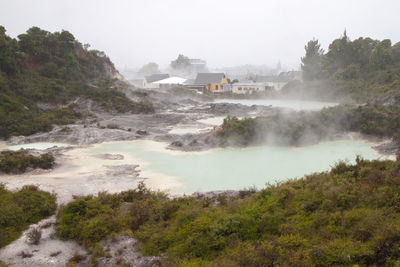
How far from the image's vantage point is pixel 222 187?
38.6 feet

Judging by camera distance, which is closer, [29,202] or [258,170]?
[29,202]

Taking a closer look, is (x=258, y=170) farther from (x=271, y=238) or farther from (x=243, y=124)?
(x=271, y=238)

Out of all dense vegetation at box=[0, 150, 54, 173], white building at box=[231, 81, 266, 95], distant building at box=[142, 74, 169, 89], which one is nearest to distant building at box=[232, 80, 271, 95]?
white building at box=[231, 81, 266, 95]

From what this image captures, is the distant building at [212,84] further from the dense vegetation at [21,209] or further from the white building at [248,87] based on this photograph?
the dense vegetation at [21,209]

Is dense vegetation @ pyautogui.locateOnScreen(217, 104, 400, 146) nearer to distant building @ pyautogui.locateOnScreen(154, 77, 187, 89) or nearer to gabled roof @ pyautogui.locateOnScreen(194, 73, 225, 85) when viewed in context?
gabled roof @ pyautogui.locateOnScreen(194, 73, 225, 85)

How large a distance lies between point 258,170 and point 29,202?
29.6 ft

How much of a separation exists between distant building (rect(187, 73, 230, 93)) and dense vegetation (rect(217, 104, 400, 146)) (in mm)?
30821

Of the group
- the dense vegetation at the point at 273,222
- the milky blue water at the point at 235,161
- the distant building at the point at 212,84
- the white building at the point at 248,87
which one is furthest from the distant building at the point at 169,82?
the dense vegetation at the point at 273,222

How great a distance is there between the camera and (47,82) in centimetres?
2966

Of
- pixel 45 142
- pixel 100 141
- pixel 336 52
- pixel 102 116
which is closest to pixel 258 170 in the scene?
pixel 100 141

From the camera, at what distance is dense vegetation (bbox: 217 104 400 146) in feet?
59.0

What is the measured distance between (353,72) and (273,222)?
36755mm

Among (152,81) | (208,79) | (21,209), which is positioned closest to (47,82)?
(21,209)

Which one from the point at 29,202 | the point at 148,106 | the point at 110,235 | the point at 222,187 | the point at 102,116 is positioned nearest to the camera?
the point at 110,235
